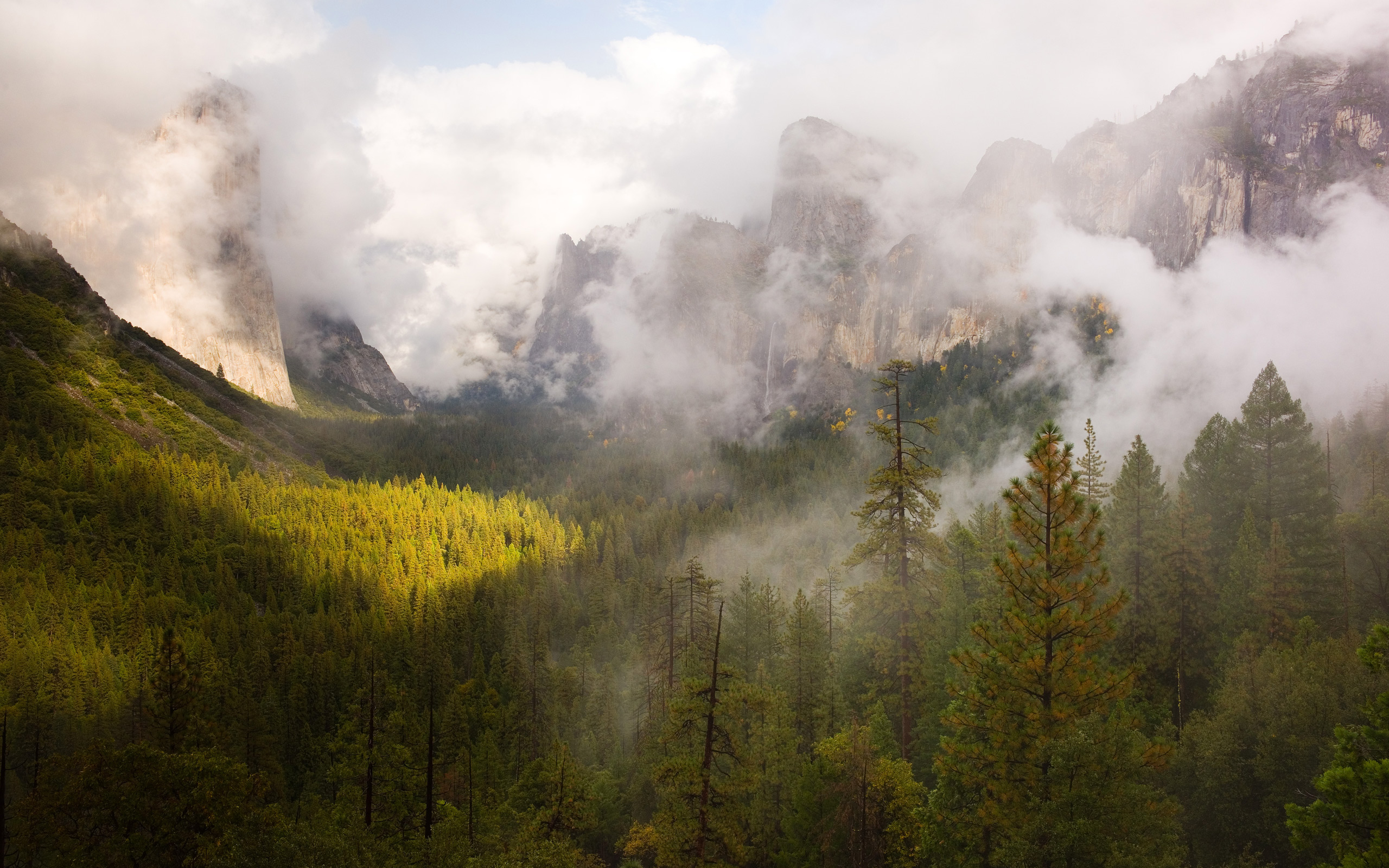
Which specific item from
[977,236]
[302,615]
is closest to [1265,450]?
[302,615]

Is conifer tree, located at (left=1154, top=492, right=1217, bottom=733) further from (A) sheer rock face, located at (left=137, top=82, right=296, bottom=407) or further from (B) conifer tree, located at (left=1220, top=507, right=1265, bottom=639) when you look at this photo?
(A) sheer rock face, located at (left=137, top=82, right=296, bottom=407)

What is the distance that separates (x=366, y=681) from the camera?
Result: 191ft

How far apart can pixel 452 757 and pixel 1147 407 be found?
103 meters

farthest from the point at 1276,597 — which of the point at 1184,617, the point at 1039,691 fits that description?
the point at 1039,691

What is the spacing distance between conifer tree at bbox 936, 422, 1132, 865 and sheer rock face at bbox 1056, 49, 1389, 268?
12256 cm

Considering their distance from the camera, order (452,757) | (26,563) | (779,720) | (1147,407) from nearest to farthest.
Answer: (779,720) → (452,757) → (26,563) → (1147,407)

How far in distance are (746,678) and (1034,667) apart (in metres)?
26.3

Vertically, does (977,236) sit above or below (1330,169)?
above

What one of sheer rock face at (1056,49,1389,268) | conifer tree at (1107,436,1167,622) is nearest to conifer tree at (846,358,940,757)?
conifer tree at (1107,436,1167,622)

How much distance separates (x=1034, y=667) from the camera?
16.4 metres

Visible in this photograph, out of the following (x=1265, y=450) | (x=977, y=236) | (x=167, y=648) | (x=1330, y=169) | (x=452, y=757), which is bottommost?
(x=452, y=757)

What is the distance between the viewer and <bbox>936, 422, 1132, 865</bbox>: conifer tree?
16297mm

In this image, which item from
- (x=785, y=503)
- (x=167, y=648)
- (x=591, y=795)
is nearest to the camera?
(x=167, y=648)

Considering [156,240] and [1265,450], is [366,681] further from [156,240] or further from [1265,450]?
[156,240]
